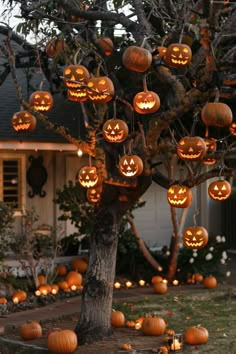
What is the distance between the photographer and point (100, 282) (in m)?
8.62

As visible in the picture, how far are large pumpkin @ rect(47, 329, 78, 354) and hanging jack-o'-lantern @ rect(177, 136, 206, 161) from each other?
2.54 m

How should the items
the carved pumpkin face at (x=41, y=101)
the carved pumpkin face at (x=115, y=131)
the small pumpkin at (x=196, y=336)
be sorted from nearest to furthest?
the carved pumpkin face at (x=115, y=131) → the small pumpkin at (x=196, y=336) → the carved pumpkin face at (x=41, y=101)

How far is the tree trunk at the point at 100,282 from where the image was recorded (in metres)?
8.62

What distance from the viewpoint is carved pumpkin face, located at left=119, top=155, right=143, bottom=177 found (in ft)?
26.3

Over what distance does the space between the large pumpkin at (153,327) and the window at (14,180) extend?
6388 mm

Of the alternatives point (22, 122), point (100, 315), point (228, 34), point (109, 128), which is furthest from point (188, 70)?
point (100, 315)

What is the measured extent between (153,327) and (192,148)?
2.58m

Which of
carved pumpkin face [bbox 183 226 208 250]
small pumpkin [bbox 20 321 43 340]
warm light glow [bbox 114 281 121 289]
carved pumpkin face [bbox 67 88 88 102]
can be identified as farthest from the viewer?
warm light glow [bbox 114 281 121 289]

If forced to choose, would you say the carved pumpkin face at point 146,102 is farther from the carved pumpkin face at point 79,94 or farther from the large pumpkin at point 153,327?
the large pumpkin at point 153,327

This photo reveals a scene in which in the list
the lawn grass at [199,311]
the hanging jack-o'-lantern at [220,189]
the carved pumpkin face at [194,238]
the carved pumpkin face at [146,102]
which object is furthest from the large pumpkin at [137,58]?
the lawn grass at [199,311]

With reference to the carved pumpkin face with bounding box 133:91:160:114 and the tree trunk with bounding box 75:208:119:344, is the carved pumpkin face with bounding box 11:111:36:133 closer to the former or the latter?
the tree trunk with bounding box 75:208:119:344

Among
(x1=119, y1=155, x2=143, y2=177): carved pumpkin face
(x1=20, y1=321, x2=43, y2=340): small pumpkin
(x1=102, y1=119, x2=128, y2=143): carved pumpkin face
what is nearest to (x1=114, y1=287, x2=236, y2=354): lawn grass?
(x1=20, y1=321, x2=43, y2=340): small pumpkin

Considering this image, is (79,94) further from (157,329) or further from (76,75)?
(157,329)

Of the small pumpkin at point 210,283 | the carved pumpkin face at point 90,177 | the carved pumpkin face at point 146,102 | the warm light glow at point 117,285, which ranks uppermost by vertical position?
the carved pumpkin face at point 146,102
